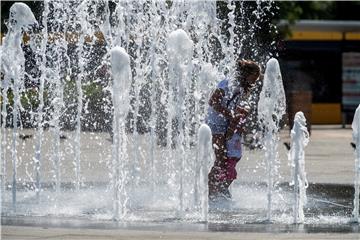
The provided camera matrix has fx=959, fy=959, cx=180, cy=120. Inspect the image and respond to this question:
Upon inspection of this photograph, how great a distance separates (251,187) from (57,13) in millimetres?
4509

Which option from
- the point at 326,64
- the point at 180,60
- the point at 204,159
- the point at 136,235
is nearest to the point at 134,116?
the point at 180,60

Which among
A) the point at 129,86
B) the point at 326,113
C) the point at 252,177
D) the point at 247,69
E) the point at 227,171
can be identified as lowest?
the point at 252,177

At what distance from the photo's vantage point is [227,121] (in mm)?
9172

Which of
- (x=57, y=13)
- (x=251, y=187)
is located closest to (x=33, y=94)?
(x=57, y=13)

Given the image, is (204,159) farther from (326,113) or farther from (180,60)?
(326,113)

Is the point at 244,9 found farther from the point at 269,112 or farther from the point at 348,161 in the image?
the point at 269,112

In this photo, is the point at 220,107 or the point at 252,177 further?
the point at 252,177

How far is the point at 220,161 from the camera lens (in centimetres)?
927

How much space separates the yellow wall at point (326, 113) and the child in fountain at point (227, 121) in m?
23.6

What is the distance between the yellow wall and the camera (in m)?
32.6

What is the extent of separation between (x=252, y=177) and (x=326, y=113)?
20302 mm

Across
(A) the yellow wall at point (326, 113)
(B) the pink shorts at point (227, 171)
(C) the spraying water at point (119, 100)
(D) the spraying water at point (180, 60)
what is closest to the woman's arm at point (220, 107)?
(D) the spraying water at point (180, 60)

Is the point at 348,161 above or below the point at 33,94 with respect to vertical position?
below

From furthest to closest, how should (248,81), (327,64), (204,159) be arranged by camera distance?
(327,64) < (248,81) < (204,159)
